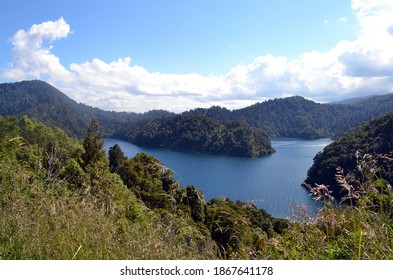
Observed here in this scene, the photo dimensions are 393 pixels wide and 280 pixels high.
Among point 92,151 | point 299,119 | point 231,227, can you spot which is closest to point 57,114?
point 92,151

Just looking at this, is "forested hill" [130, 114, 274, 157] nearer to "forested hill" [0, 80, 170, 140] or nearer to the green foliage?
"forested hill" [0, 80, 170, 140]

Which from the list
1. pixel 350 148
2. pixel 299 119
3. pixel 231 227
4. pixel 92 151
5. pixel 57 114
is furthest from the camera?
pixel 299 119

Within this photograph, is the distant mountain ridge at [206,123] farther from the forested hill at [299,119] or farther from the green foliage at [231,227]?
the green foliage at [231,227]

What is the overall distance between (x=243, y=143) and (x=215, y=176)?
130 ft

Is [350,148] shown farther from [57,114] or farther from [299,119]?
[299,119]

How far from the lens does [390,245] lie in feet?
5.50

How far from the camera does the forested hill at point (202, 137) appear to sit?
98.6 m

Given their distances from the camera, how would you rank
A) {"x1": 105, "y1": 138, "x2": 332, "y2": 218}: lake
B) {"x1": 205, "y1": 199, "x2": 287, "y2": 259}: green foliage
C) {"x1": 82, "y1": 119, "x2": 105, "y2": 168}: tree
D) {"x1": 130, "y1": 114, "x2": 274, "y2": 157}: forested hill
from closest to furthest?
{"x1": 205, "y1": 199, "x2": 287, "y2": 259}: green foliage → {"x1": 82, "y1": 119, "x2": 105, "y2": 168}: tree → {"x1": 105, "y1": 138, "x2": 332, "y2": 218}: lake → {"x1": 130, "y1": 114, "x2": 274, "y2": 157}: forested hill

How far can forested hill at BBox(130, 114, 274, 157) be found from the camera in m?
98.6

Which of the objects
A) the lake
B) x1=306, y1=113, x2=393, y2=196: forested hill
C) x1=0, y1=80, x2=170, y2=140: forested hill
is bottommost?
the lake

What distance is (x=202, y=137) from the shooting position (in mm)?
110938

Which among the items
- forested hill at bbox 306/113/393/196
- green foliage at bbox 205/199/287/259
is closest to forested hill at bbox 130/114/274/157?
forested hill at bbox 306/113/393/196
